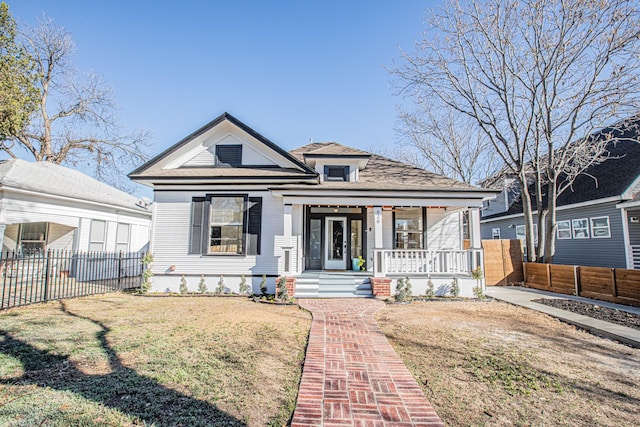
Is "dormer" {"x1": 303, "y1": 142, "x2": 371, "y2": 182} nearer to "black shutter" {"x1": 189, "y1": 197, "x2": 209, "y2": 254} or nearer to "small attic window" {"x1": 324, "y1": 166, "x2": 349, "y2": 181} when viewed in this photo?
"small attic window" {"x1": 324, "y1": 166, "x2": 349, "y2": 181}

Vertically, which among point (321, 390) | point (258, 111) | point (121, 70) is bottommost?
point (321, 390)

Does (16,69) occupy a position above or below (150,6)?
below

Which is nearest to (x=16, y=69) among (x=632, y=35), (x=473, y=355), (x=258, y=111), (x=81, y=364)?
(x=258, y=111)

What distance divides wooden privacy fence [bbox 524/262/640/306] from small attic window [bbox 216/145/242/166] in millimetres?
12560

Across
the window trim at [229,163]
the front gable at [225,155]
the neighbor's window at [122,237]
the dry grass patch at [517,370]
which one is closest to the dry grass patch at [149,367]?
the dry grass patch at [517,370]

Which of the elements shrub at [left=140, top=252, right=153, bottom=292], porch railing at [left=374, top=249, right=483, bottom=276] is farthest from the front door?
shrub at [left=140, top=252, right=153, bottom=292]

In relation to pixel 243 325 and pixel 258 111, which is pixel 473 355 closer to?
pixel 243 325

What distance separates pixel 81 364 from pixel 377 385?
164 inches

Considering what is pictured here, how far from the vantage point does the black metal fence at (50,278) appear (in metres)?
7.99

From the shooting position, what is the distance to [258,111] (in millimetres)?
14359

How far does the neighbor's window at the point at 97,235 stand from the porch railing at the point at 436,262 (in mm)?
13297

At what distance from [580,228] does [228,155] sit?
17.4 metres

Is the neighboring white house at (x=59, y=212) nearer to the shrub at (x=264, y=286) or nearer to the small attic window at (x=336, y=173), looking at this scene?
the shrub at (x=264, y=286)

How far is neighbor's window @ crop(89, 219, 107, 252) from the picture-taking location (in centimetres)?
1388
